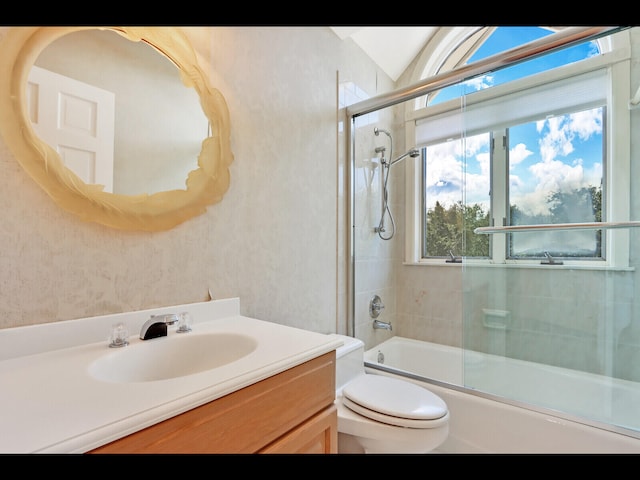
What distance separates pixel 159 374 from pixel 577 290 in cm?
207

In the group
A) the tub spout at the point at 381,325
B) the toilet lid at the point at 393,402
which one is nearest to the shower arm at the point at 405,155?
the tub spout at the point at 381,325

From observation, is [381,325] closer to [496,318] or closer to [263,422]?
[496,318]

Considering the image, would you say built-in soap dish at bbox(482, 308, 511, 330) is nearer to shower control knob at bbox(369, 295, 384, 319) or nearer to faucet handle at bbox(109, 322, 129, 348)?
shower control knob at bbox(369, 295, 384, 319)

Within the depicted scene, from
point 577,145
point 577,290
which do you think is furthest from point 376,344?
point 577,145

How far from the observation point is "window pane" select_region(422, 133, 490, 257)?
193cm

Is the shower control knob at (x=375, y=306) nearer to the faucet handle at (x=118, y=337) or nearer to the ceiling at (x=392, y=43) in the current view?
the faucet handle at (x=118, y=337)

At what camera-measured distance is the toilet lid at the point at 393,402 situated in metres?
1.15

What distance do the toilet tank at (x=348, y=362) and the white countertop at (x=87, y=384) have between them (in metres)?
0.61

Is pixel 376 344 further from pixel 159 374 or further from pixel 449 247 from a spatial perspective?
pixel 159 374

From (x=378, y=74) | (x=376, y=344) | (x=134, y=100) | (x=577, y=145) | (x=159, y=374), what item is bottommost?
(x=376, y=344)

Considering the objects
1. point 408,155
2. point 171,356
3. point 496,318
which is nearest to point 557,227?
point 496,318

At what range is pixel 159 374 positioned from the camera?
0.86 m
